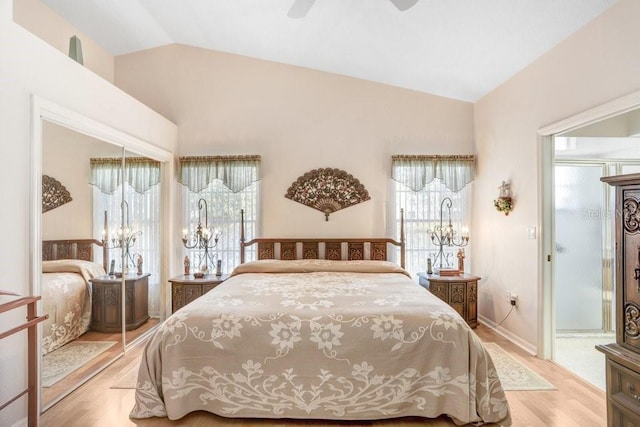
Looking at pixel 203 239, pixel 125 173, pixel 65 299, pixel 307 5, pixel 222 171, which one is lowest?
pixel 65 299

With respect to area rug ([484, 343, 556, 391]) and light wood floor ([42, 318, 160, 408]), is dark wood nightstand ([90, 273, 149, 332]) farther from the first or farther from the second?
area rug ([484, 343, 556, 391])

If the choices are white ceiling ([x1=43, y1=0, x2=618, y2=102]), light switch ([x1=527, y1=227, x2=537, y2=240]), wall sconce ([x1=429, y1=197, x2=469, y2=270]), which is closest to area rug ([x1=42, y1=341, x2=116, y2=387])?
white ceiling ([x1=43, y1=0, x2=618, y2=102])

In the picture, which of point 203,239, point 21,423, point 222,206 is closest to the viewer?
point 21,423

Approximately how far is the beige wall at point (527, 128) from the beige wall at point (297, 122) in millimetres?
625

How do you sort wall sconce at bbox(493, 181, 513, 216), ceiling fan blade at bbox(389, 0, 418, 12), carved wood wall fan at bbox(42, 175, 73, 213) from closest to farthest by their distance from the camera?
1. ceiling fan blade at bbox(389, 0, 418, 12)
2. carved wood wall fan at bbox(42, 175, 73, 213)
3. wall sconce at bbox(493, 181, 513, 216)

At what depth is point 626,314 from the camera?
153 cm

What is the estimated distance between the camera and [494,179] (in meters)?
3.92

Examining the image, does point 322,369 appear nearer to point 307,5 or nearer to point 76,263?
point 76,263

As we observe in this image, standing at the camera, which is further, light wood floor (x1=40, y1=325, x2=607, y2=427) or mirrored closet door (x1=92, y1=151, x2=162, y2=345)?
mirrored closet door (x1=92, y1=151, x2=162, y2=345)

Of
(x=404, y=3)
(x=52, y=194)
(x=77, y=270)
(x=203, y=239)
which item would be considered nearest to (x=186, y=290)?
(x=203, y=239)

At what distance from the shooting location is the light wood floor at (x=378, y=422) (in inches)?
84.1

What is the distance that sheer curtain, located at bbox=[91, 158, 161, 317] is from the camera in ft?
9.87

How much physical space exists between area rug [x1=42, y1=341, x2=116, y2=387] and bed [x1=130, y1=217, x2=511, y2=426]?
2.33 ft

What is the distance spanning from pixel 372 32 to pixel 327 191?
1.81 meters
